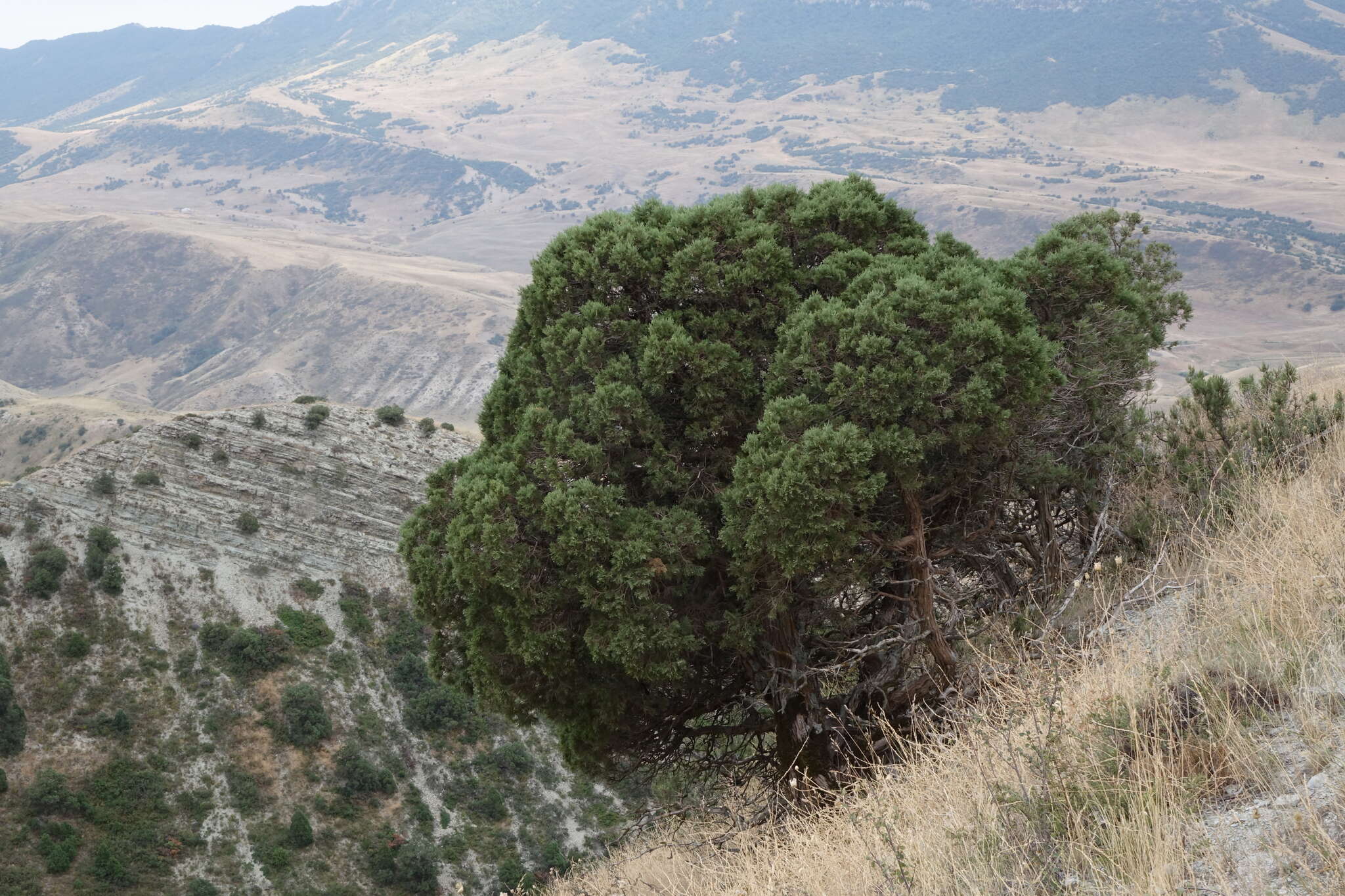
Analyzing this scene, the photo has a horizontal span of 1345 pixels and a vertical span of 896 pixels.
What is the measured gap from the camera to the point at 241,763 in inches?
1272

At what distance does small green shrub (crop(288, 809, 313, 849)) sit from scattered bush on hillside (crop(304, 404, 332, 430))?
18.7 meters

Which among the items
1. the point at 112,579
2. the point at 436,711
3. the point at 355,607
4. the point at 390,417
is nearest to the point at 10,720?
the point at 112,579

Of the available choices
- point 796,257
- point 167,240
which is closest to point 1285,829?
point 796,257

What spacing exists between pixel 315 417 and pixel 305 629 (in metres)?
10.4

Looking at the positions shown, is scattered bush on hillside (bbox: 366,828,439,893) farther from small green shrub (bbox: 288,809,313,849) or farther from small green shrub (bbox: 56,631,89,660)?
small green shrub (bbox: 56,631,89,660)

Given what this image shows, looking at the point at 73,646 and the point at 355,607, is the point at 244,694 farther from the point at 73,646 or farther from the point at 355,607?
the point at 355,607

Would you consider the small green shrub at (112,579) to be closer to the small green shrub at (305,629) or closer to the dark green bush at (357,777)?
the small green shrub at (305,629)

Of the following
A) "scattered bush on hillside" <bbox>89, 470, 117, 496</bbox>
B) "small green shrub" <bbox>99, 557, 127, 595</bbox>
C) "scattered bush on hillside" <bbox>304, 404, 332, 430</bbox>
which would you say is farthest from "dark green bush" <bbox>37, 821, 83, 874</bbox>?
"scattered bush on hillside" <bbox>304, 404, 332, 430</bbox>

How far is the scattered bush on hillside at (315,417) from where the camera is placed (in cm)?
4419

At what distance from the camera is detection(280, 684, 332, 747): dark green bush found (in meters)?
33.6

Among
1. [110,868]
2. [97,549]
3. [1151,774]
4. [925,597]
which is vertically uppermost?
[1151,774]

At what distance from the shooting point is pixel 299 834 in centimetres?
3022

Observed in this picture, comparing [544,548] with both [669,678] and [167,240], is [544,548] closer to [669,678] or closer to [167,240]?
[669,678]

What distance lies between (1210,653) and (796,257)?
20.4 feet
